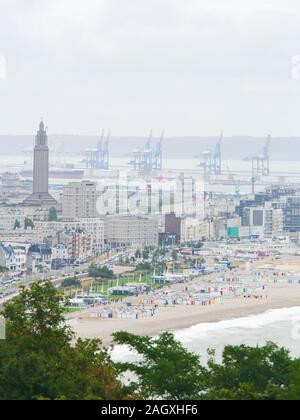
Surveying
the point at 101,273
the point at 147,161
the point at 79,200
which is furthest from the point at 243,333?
the point at 147,161

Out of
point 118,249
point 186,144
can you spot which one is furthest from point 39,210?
point 186,144

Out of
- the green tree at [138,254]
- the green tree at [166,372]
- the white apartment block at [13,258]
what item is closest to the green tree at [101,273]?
the white apartment block at [13,258]

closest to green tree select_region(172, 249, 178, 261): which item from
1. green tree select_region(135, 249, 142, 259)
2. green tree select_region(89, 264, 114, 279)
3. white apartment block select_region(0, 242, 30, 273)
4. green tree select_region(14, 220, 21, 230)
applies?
green tree select_region(135, 249, 142, 259)

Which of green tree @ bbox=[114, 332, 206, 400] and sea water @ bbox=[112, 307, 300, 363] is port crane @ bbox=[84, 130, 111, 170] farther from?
green tree @ bbox=[114, 332, 206, 400]
